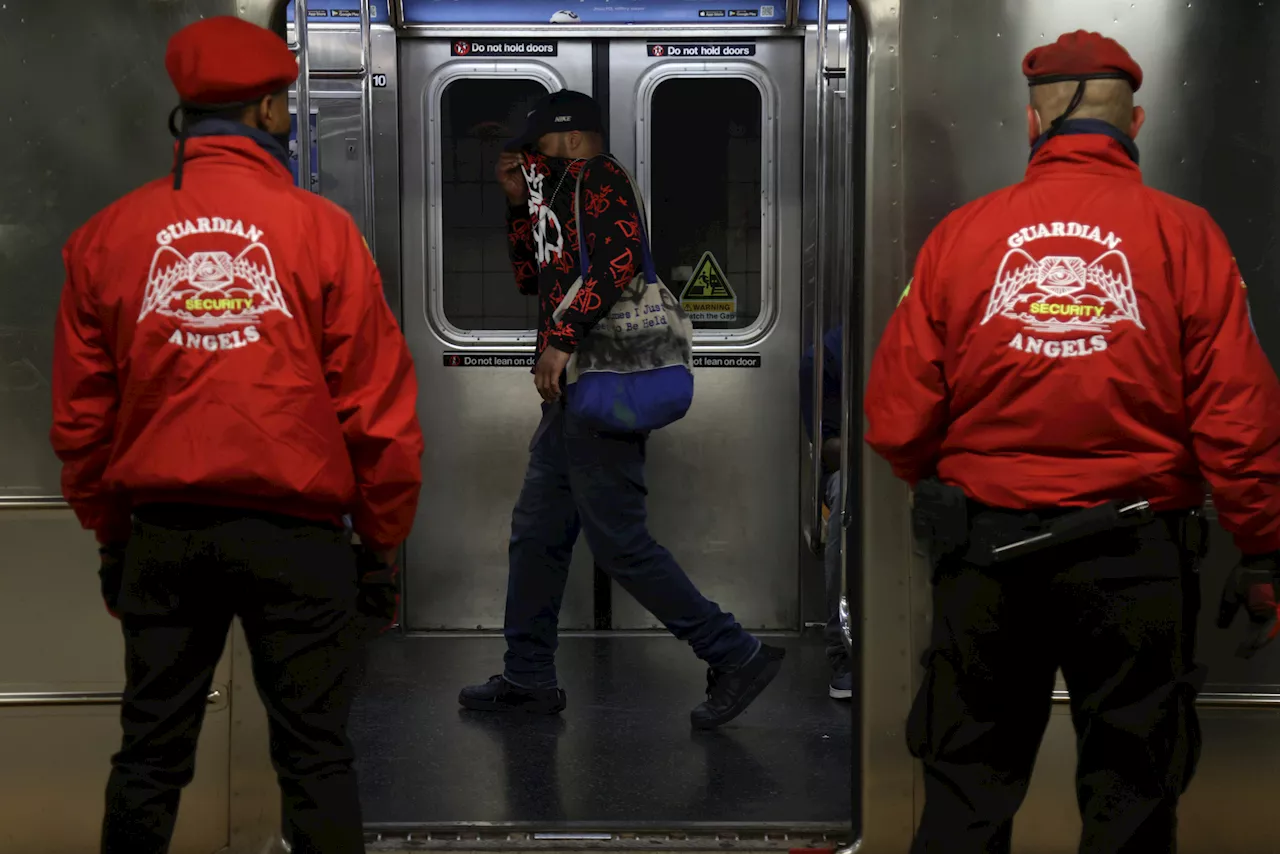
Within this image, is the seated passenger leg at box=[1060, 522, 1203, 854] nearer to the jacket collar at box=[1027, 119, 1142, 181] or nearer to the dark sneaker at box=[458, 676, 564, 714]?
the jacket collar at box=[1027, 119, 1142, 181]

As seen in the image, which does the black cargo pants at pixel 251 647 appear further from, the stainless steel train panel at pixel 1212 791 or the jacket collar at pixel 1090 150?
the stainless steel train panel at pixel 1212 791

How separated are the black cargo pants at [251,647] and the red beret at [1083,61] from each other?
1525 mm

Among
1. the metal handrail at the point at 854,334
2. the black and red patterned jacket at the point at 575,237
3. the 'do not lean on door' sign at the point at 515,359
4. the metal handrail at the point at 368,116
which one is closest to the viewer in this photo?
the metal handrail at the point at 854,334

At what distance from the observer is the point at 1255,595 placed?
2.58 m

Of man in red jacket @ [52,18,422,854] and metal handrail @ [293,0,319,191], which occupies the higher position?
metal handrail @ [293,0,319,191]

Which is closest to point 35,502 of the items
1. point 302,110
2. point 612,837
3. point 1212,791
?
point 302,110

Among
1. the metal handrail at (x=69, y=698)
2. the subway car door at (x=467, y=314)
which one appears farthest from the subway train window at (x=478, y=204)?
the metal handrail at (x=69, y=698)

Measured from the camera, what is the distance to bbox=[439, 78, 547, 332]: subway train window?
5379 mm

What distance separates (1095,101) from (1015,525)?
2.55 ft

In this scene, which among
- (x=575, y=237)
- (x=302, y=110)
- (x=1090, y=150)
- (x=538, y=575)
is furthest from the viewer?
(x=538, y=575)

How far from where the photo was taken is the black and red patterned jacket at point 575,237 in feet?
13.4

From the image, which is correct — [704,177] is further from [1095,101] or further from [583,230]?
[1095,101]

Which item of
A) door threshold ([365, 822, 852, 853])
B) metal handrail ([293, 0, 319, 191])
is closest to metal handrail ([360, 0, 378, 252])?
metal handrail ([293, 0, 319, 191])

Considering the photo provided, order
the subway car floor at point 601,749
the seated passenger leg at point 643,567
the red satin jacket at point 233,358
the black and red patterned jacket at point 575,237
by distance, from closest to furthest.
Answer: the red satin jacket at point 233,358, the subway car floor at point 601,749, the black and red patterned jacket at point 575,237, the seated passenger leg at point 643,567
